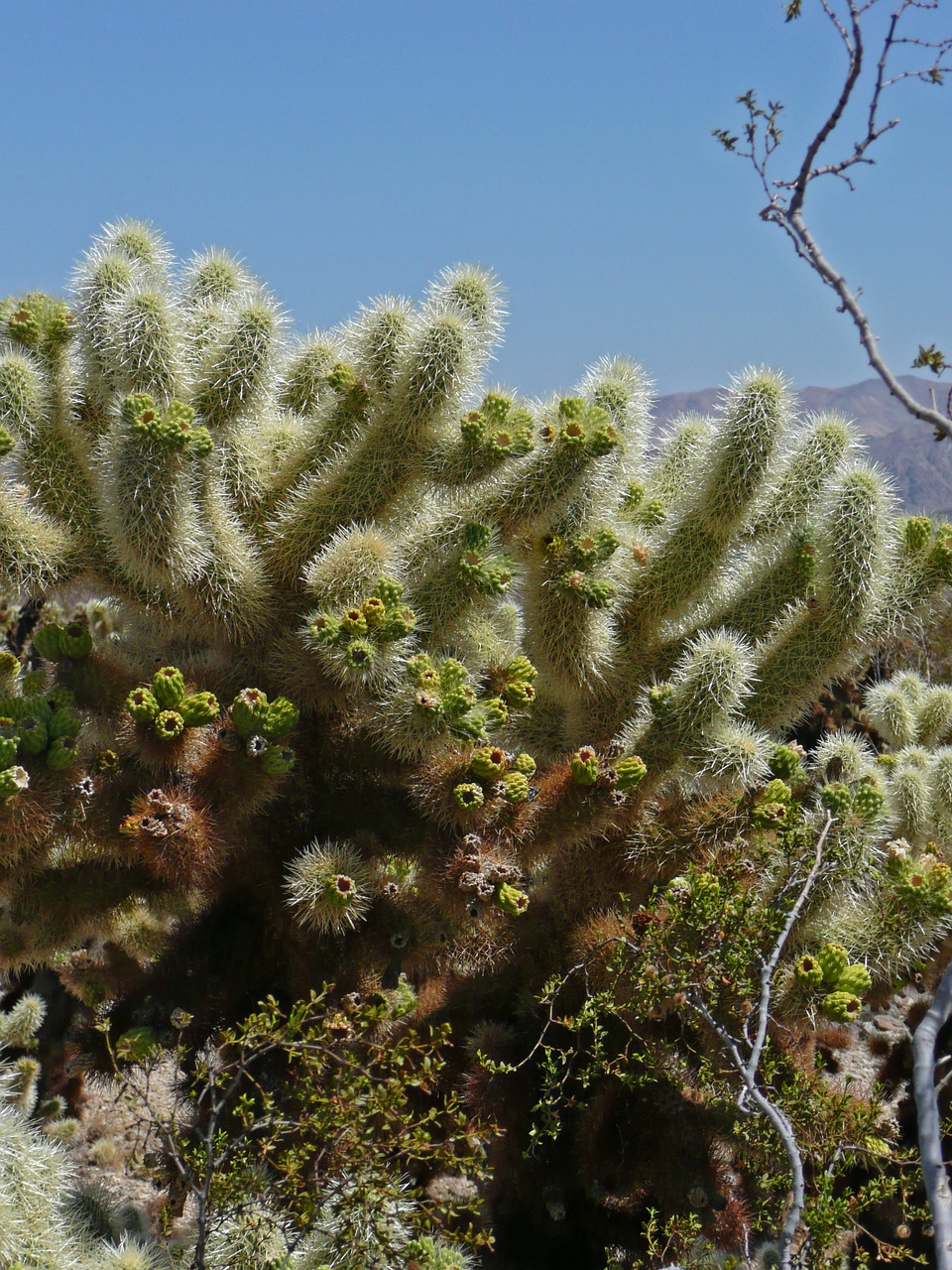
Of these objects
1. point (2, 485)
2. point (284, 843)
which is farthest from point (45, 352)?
point (284, 843)

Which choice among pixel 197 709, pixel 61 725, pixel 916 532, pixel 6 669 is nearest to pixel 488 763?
pixel 197 709

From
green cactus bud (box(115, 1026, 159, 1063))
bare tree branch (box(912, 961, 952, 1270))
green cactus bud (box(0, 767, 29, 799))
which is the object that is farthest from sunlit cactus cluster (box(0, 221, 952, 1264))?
bare tree branch (box(912, 961, 952, 1270))

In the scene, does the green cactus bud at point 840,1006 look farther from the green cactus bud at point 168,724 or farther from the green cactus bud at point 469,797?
the green cactus bud at point 168,724

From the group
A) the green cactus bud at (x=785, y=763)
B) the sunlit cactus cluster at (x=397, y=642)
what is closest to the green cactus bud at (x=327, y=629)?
the sunlit cactus cluster at (x=397, y=642)

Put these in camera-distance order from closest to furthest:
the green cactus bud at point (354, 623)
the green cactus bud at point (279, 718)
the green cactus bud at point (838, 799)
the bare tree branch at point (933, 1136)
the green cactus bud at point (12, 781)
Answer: the bare tree branch at point (933, 1136), the green cactus bud at point (12, 781), the green cactus bud at point (354, 623), the green cactus bud at point (279, 718), the green cactus bud at point (838, 799)

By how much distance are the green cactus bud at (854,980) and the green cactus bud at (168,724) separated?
245 centimetres

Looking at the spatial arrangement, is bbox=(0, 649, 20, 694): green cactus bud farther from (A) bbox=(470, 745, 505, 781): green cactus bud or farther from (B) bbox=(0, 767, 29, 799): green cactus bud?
(A) bbox=(470, 745, 505, 781): green cactus bud

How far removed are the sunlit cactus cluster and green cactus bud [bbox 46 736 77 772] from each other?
0.01 metres

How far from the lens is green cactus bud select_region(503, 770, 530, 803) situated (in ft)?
11.2

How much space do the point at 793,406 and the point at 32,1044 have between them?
4.81m

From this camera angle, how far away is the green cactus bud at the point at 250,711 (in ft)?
10.9

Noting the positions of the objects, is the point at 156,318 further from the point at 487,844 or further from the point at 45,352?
the point at 487,844

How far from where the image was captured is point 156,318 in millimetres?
3320

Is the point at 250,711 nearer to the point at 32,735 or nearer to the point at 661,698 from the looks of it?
the point at 32,735
